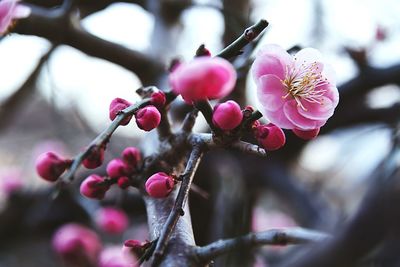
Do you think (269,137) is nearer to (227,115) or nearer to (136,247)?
(227,115)

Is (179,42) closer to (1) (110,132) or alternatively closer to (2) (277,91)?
(2) (277,91)

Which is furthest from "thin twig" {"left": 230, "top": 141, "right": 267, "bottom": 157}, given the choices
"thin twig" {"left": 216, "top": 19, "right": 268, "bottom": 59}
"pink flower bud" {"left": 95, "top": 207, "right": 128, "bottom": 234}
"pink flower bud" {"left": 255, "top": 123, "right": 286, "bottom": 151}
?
"pink flower bud" {"left": 95, "top": 207, "right": 128, "bottom": 234}

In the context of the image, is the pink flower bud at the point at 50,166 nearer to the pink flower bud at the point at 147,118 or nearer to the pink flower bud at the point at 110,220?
the pink flower bud at the point at 147,118

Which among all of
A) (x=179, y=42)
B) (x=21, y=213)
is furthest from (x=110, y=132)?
(x=21, y=213)

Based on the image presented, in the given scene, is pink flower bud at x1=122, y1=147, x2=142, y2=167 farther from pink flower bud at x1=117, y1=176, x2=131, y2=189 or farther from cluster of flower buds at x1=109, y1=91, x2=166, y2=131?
cluster of flower buds at x1=109, y1=91, x2=166, y2=131

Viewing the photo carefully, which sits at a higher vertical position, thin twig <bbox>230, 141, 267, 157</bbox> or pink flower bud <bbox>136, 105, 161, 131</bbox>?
pink flower bud <bbox>136, 105, 161, 131</bbox>

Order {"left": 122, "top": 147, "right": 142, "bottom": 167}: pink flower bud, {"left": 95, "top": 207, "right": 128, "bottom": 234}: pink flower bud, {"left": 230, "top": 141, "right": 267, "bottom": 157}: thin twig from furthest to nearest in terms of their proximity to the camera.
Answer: {"left": 95, "top": 207, "right": 128, "bottom": 234}: pink flower bud → {"left": 122, "top": 147, "right": 142, "bottom": 167}: pink flower bud → {"left": 230, "top": 141, "right": 267, "bottom": 157}: thin twig

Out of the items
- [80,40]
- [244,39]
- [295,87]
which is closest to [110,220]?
[80,40]
